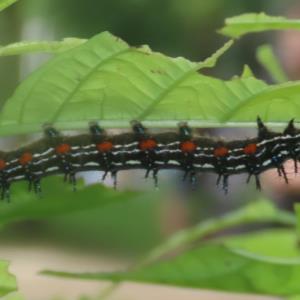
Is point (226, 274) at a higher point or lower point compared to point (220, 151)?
lower

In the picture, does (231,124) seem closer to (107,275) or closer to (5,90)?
(107,275)

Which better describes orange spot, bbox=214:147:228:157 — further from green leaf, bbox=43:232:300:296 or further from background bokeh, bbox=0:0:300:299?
background bokeh, bbox=0:0:300:299

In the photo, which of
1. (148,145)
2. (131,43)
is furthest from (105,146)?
(131,43)

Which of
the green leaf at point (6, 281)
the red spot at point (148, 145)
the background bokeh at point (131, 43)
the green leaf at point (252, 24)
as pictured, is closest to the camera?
the green leaf at point (6, 281)

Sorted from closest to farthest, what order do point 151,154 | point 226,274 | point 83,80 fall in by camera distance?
1. point 83,80
2. point 226,274
3. point 151,154

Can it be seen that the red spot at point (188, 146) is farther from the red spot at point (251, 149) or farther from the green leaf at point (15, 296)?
the green leaf at point (15, 296)

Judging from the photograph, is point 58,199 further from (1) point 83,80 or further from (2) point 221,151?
(2) point 221,151

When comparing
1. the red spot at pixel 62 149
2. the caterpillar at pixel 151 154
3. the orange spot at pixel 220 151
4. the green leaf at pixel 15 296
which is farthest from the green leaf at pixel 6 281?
the orange spot at pixel 220 151

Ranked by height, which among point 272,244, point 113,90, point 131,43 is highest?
point 131,43
